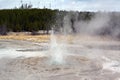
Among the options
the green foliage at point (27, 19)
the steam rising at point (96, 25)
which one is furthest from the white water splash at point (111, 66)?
the green foliage at point (27, 19)

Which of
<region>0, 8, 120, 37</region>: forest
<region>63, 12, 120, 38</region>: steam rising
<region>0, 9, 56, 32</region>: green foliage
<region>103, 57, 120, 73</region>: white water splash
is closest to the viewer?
<region>103, 57, 120, 73</region>: white water splash

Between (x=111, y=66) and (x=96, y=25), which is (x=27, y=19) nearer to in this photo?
(x=96, y=25)

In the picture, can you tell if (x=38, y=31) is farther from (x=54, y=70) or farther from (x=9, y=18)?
(x=54, y=70)

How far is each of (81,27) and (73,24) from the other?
9.56ft

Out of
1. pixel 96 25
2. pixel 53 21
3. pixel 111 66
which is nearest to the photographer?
pixel 111 66

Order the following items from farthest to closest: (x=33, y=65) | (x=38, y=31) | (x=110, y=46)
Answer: (x=38, y=31) < (x=110, y=46) < (x=33, y=65)

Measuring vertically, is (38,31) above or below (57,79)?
below

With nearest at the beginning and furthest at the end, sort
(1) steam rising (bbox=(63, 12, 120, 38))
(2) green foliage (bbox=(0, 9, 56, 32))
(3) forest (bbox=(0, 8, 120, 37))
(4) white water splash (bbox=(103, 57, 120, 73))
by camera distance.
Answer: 1. (4) white water splash (bbox=(103, 57, 120, 73))
2. (1) steam rising (bbox=(63, 12, 120, 38))
3. (3) forest (bbox=(0, 8, 120, 37))
4. (2) green foliage (bbox=(0, 9, 56, 32))

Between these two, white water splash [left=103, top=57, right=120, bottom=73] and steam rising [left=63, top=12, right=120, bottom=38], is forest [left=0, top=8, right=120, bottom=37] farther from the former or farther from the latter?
white water splash [left=103, top=57, right=120, bottom=73]

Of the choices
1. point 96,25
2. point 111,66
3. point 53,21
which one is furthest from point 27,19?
point 111,66

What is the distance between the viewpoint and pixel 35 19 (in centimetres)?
6881

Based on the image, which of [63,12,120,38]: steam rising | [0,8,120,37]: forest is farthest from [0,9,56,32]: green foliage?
[63,12,120,38]: steam rising

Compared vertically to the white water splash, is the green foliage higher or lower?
lower

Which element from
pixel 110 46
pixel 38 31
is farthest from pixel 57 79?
pixel 38 31
